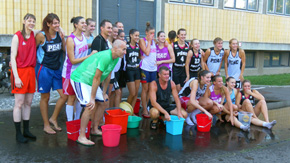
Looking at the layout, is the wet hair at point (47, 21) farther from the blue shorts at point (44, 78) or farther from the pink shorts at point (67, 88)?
the pink shorts at point (67, 88)

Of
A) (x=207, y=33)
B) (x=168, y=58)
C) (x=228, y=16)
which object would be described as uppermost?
(x=228, y=16)

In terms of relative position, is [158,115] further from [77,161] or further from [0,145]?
[0,145]

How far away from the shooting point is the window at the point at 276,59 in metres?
18.9

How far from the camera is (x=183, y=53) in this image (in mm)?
7680

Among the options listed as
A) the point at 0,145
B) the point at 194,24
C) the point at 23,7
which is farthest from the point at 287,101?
the point at 23,7

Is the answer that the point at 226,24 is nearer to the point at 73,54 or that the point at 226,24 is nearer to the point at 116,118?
the point at 116,118

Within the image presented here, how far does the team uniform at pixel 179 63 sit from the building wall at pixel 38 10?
5.35 metres

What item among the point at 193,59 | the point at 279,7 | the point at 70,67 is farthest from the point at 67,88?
the point at 279,7

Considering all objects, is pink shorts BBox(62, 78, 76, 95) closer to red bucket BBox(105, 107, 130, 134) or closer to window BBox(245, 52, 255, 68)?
red bucket BBox(105, 107, 130, 134)

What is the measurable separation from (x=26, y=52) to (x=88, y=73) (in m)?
1.21

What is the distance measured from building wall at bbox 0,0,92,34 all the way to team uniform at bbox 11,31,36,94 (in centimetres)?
597

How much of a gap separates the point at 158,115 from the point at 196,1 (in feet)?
33.2

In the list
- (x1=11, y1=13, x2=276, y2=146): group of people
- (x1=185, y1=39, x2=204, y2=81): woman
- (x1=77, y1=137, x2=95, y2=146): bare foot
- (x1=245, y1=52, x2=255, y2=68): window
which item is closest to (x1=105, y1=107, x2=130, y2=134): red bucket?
(x1=11, y1=13, x2=276, y2=146): group of people

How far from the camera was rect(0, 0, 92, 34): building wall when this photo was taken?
10156 millimetres
